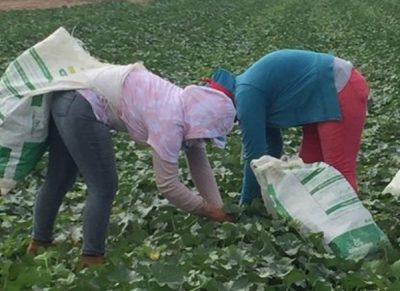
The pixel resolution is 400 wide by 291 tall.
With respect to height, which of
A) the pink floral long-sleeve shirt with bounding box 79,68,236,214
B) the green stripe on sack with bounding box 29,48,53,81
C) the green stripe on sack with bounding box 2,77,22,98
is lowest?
the pink floral long-sleeve shirt with bounding box 79,68,236,214

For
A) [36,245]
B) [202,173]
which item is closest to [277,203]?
[202,173]

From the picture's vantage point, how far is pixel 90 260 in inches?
185

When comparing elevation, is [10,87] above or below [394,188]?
above

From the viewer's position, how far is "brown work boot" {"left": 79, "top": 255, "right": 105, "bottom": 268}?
4680 millimetres

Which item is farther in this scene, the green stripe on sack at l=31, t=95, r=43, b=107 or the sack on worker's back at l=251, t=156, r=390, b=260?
the sack on worker's back at l=251, t=156, r=390, b=260

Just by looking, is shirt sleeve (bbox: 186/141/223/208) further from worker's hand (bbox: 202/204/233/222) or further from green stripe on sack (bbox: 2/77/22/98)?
green stripe on sack (bbox: 2/77/22/98)

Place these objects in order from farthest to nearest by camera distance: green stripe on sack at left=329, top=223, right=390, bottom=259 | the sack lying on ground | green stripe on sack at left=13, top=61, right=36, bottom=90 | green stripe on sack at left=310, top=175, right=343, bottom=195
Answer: the sack lying on ground
green stripe on sack at left=310, top=175, right=343, bottom=195
green stripe on sack at left=329, top=223, right=390, bottom=259
green stripe on sack at left=13, top=61, right=36, bottom=90

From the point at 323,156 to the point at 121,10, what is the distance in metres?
23.3

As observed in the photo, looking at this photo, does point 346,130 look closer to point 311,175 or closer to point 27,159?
point 311,175

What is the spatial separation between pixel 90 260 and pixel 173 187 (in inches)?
22.3

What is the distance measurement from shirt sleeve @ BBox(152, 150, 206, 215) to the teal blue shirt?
654 millimetres

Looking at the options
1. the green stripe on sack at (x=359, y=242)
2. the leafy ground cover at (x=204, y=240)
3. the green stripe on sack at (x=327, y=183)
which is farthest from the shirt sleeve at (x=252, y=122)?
the green stripe on sack at (x=359, y=242)

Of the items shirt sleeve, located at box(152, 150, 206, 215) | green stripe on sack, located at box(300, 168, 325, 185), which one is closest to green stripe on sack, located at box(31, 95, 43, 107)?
shirt sleeve, located at box(152, 150, 206, 215)

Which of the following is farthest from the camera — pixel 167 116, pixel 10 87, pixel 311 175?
pixel 311 175
